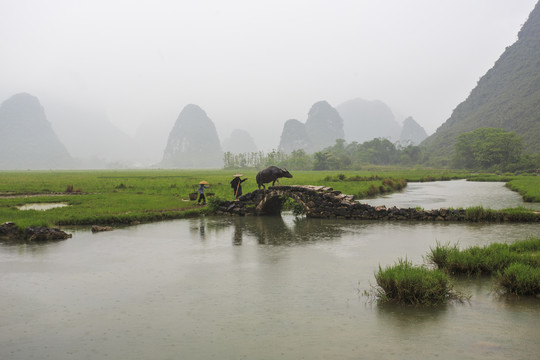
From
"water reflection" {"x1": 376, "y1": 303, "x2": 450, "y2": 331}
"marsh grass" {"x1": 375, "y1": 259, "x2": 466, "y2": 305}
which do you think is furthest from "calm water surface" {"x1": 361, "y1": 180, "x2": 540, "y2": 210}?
"water reflection" {"x1": 376, "y1": 303, "x2": 450, "y2": 331}

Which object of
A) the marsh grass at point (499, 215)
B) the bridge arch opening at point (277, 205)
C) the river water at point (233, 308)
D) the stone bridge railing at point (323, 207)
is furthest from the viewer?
the bridge arch opening at point (277, 205)

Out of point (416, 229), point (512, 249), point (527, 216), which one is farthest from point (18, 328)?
point (527, 216)

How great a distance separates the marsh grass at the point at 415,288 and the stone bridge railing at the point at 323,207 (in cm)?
1017

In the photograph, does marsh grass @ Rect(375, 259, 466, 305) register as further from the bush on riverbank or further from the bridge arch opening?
the bridge arch opening

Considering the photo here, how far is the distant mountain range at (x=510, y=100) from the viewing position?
269 feet

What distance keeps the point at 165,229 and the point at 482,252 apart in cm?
1139

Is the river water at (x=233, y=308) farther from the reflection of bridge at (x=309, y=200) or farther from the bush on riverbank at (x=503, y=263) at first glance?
the reflection of bridge at (x=309, y=200)

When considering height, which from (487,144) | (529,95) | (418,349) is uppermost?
(529,95)

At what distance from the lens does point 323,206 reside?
18.3 m

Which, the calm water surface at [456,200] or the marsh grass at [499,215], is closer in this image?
the marsh grass at [499,215]

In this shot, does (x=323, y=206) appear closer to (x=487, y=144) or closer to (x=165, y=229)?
(x=165, y=229)

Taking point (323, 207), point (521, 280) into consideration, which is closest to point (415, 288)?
point (521, 280)

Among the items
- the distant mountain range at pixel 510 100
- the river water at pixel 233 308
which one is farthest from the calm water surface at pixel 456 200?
the distant mountain range at pixel 510 100

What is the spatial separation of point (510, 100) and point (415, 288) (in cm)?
10758
